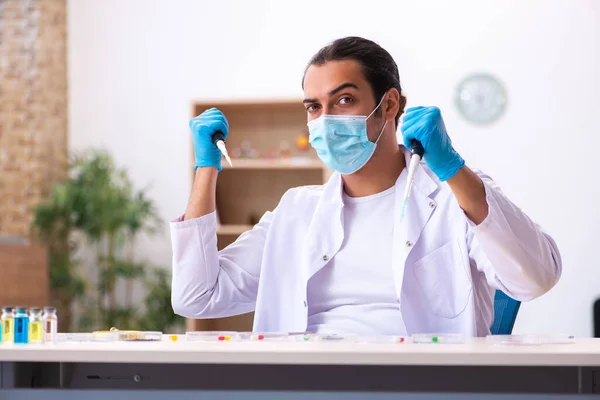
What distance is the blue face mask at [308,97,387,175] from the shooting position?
206cm

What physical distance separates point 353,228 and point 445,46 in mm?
3065

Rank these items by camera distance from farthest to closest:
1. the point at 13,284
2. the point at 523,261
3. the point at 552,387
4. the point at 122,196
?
the point at 122,196, the point at 13,284, the point at 523,261, the point at 552,387

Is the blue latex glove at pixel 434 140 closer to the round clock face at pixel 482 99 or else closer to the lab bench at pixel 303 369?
the lab bench at pixel 303 369

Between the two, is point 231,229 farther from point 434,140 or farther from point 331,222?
point 434,140

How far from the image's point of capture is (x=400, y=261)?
1.92 meters

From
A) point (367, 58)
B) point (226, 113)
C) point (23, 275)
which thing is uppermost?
point (226, 113)

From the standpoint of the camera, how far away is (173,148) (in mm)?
5121

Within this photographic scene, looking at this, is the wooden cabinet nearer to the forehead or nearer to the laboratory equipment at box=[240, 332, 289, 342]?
the forehead

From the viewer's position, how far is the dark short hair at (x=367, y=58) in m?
2.07

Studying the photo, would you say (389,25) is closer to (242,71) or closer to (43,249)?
(242,71)

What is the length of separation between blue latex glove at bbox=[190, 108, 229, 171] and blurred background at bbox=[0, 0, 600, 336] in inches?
98.2

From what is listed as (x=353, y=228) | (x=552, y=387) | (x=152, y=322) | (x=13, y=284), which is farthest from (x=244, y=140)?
(x=552, y=387)

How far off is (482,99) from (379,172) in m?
2.86

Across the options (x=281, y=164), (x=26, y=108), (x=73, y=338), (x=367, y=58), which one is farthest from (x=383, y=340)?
(x=26, y=108)
